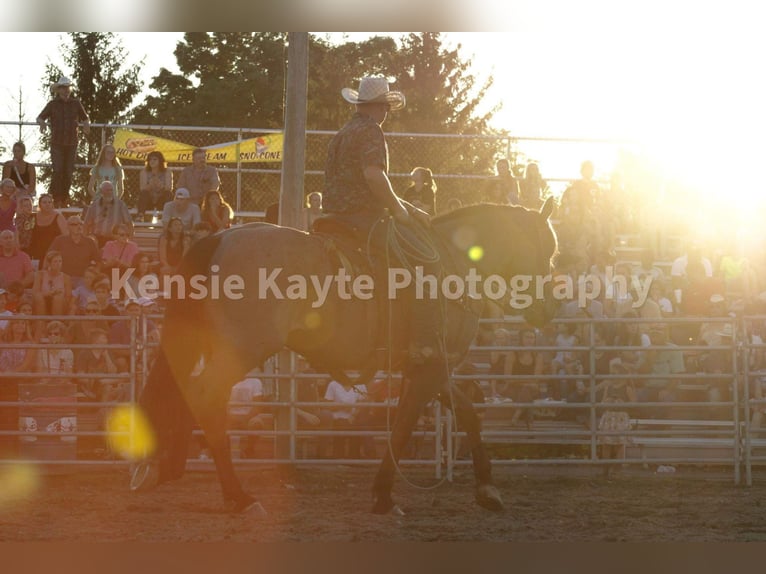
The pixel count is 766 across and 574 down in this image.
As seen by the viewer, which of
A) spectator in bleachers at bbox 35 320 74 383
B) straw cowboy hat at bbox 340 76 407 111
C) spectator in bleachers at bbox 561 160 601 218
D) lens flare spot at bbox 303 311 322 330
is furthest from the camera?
spectator in bleachers at bbox 561 160 601 218

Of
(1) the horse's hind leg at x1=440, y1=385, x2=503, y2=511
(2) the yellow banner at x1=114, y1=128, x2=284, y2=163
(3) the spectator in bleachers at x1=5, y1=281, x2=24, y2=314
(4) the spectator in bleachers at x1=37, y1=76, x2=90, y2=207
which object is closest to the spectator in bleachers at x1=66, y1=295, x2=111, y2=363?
(3) the spectator in bleachers at x1=5, y1=281, x2=24, y2=314

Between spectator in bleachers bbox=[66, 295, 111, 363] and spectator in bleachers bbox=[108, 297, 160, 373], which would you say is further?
spectator in bleachers bbox=[66, 295, 111, 363]

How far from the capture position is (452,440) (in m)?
10.3

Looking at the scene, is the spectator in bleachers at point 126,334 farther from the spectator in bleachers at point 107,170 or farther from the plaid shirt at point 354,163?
the spectator in bleachers at point 107,170

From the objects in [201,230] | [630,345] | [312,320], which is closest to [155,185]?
[201,230]

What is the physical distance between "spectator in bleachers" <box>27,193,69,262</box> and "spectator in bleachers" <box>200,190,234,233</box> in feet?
6.82

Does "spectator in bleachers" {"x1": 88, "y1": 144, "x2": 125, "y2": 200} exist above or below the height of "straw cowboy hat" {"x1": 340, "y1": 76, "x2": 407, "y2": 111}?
above

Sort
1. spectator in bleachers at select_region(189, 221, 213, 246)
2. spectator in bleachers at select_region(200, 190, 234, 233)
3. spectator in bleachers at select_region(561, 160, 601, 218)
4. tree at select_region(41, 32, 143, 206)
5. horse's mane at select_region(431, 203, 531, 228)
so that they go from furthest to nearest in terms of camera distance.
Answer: tree at select_region(41, 32, 143, 206)
spectator in bleachers at select_region(561, 160, 601, 218)
spectator in bleachers at select_region(200, 190, 234, 233)
spectator in bleachers at select_region(189, 221, 213, 246)
horse's mane at select_region(431, 203, 531, 228)

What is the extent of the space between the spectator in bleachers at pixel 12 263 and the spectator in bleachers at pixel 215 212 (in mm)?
1943

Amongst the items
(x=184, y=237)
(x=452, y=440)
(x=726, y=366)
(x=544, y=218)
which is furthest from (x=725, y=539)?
(x=184, y=237)

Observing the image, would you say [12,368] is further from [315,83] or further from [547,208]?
[315,83]

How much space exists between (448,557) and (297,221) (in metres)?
6.45

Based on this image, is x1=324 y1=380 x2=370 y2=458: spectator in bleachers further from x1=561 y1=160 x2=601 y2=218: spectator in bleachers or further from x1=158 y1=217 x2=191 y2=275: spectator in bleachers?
x1=561 y1=160 x2=601 y2=218: spectator in bleachers

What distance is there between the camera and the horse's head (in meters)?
8.62
